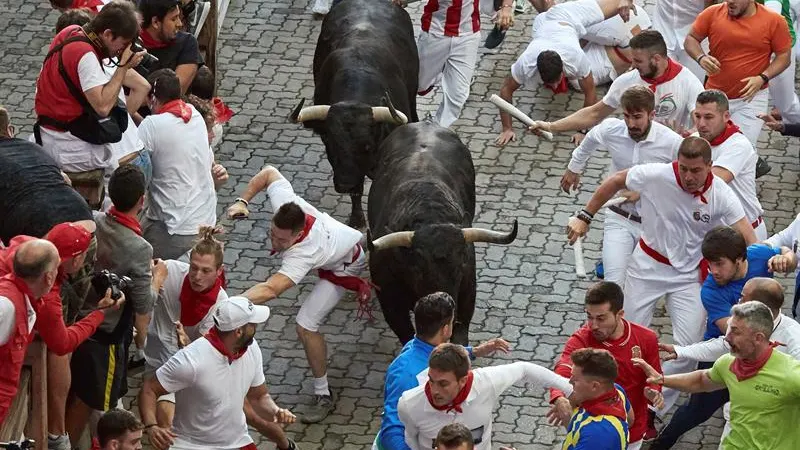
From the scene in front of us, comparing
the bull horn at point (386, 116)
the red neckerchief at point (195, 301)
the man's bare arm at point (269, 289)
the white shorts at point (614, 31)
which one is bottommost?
the white shorts at point (614, 31)

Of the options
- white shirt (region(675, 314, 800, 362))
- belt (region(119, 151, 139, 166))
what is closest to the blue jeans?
belt (region(119, 151, 139, 166))

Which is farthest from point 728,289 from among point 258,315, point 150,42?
point 150,42

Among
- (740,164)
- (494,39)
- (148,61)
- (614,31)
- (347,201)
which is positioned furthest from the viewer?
(494,39)

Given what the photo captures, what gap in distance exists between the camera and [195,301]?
1144 centimetres

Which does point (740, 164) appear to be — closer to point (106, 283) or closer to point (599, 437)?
point (599, 437)

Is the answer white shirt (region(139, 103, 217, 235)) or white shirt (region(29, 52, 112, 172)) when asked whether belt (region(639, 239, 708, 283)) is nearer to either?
white shirt (region(139, 103, 217, 235))

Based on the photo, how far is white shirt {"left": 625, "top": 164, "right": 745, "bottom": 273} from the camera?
1210 centimetres

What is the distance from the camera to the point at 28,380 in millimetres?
10297

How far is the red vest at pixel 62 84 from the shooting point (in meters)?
11.6

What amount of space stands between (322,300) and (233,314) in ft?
6.83

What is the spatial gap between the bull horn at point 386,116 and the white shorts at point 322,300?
2.23 meters

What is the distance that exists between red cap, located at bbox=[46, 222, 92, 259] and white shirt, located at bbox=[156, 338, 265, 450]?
0.95 m

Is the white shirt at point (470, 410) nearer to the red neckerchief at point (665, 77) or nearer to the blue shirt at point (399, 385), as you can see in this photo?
the blue shirt at point (399, 385)

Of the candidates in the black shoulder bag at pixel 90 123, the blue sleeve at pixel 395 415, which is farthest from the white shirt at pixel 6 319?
the black shoulder bag at pixel 90 123
